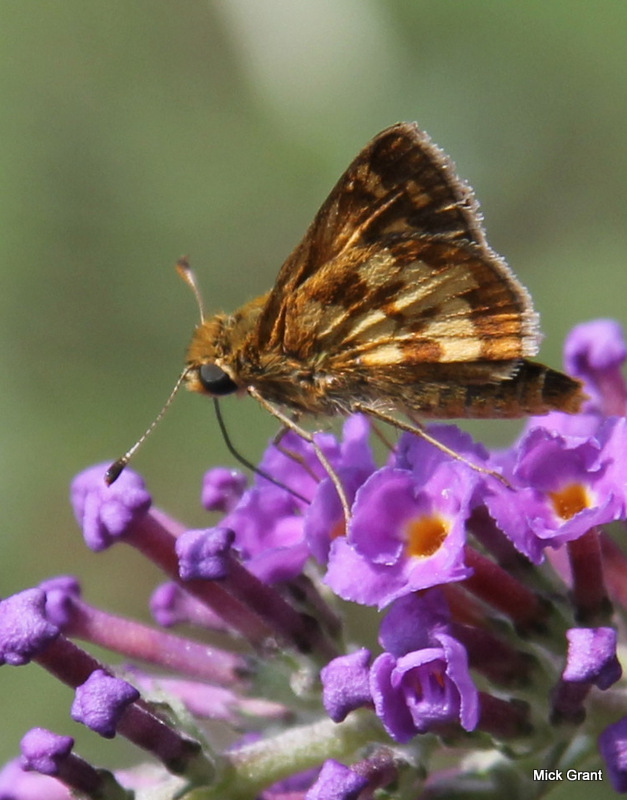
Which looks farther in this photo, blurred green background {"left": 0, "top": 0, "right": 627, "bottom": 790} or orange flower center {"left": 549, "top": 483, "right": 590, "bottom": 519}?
blurred green background {"left": 0, "top": 0, "right": 627, "bottom": 790}

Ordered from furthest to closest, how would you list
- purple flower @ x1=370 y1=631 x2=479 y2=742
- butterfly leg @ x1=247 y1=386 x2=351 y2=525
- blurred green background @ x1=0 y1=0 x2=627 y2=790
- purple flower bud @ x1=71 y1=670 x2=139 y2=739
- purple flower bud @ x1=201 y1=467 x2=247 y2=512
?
blurred green background @ x1=0 y1=0 x2=627 y2=790, purple flower bud @ x1=201 y1=467 x2=247 y2=512, butterfly leg @ x1=247 y1=386 x2=351 y2=525, purple flower bud @ x1=71 y1=670 x2=139 y2=739, purple flower @ x1=370 y1=631 x2=479 y2=742

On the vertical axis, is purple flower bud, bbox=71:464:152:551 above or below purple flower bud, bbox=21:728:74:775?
above

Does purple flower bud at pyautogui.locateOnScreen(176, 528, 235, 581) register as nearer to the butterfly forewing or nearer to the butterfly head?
the butterfly head

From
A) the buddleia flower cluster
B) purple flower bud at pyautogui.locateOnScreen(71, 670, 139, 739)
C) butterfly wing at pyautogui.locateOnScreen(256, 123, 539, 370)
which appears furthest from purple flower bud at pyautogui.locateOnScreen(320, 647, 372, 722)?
butterfly wing at pyautogui.locateOnScreen(256, 123, 539, 370)

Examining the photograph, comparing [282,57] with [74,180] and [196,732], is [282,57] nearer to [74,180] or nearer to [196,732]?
[74,180]

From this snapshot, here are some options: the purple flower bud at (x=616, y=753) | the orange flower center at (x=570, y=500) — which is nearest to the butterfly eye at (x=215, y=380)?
the orange flower center at (x=570, y=500)

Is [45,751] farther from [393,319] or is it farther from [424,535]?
[393,319]
